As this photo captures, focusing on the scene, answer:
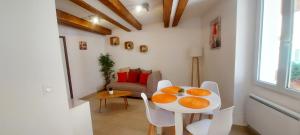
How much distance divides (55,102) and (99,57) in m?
3.66

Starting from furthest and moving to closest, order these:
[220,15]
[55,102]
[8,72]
Answer: [220,15], [55,102], [8,72]

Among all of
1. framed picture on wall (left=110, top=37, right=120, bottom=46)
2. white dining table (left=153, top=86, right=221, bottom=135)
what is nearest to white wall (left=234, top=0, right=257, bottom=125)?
white dining table (left=153, top=86, right=221, bottom=135)

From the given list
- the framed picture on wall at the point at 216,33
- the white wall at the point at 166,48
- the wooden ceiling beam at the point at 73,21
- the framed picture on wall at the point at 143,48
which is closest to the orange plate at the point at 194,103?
the framed picture on wall at the point at 216,33

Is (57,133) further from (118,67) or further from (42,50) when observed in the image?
(118,67)

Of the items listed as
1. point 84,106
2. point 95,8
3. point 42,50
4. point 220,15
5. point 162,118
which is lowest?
point 162,118

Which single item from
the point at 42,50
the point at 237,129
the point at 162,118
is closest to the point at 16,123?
the point at 42,50

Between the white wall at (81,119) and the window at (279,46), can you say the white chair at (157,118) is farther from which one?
the window at (279,46)

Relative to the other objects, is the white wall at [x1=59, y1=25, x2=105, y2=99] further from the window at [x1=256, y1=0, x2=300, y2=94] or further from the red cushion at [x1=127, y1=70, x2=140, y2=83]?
the window at [x1=256, y1=0, x2=300, y2=94]

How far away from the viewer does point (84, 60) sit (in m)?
4.27

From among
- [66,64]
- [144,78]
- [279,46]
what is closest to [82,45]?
[66,64]

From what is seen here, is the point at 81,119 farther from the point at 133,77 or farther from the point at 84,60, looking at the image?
the point at 84,60

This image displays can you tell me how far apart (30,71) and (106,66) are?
3.65 meters

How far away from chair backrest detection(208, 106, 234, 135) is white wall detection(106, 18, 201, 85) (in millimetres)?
3112

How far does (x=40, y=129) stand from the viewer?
3.88 feet
